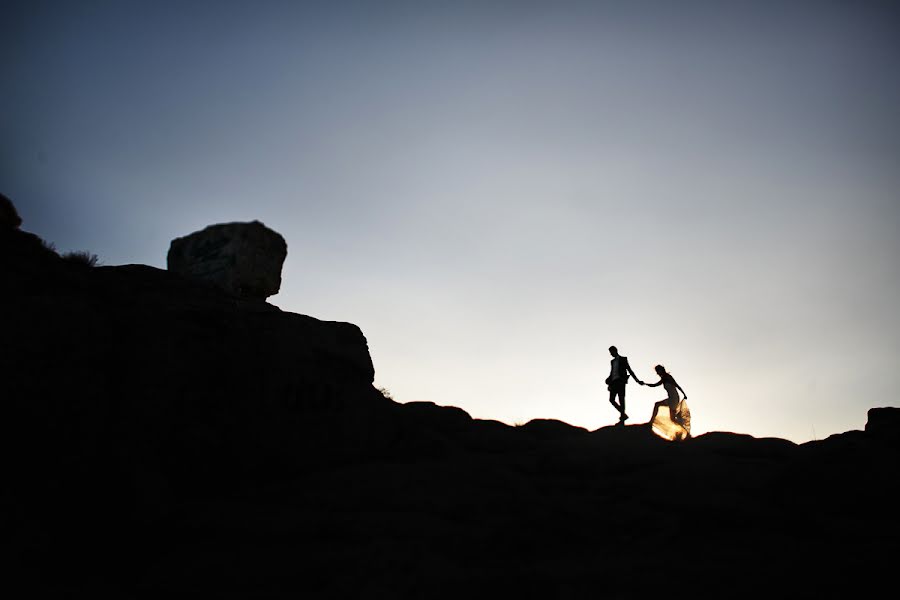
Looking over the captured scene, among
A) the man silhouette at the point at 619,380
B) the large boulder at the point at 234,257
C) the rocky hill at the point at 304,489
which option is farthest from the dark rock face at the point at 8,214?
the man silhouette at the point at 619,380

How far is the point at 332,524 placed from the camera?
23.2ft

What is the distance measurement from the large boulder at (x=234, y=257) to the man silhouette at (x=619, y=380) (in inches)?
580

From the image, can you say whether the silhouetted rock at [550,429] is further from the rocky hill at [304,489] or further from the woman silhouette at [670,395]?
the rocky hill at [304,489]

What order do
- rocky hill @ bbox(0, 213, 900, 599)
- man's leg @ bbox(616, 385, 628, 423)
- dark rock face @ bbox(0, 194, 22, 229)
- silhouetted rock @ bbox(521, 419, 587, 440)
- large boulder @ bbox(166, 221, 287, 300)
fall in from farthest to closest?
large boulder @ bbox(166, 221, 287, 300)
man's leg @ bbox(616, 385, 628, 423)
silhouetted rock @ bbox(521, 419, 587, 440)
dark rock face @ bbox(0, 194, 22, 229)
rocky hill @ bbox(0, 213, 900, 599)

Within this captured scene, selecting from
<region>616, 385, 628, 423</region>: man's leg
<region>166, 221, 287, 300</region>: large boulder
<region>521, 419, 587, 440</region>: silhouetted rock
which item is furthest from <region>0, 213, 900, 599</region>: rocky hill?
<region>166, 221, 287, 300</region>: large boulder

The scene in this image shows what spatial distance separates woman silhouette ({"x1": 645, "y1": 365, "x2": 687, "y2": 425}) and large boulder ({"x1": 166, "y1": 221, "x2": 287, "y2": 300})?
16.0m

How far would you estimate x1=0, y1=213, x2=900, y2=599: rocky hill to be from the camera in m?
5.91

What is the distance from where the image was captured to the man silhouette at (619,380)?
1506cm

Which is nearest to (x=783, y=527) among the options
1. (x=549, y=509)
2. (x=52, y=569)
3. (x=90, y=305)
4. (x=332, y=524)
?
(x=549, y=509)

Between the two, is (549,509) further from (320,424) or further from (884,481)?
(884,481)

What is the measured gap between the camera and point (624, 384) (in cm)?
1510

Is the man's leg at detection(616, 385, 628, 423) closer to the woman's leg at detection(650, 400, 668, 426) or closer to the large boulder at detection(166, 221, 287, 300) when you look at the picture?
the woman's leg at detection(650, 400, 668, 426)

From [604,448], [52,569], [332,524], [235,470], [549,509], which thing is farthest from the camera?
[604,448]

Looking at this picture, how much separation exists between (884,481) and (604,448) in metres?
4.50
